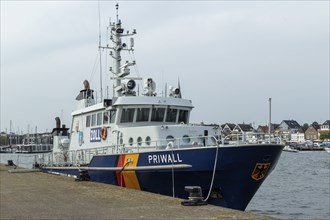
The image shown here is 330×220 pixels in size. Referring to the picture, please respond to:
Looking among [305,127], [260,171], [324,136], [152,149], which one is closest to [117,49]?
[152,149]

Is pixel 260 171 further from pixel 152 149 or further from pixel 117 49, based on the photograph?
pixel 117 49

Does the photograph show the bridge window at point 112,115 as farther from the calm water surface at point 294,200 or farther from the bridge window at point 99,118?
the calm water surface at point 294,200

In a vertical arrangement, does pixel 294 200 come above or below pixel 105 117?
below

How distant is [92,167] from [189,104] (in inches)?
160

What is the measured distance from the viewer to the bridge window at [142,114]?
16.4 m

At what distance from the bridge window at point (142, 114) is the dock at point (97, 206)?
317 centimetres

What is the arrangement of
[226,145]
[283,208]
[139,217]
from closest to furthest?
[139,217]
[226,145]
[283,208]

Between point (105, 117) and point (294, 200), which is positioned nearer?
point (105, 117)

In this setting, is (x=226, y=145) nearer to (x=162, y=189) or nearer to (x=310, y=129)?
(x=162, y=189)

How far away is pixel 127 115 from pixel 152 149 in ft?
6.62

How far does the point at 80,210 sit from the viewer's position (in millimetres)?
9883

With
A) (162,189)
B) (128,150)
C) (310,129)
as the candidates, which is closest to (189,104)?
(128,150)

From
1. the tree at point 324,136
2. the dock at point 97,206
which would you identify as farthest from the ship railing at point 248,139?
the tree at point 324,136

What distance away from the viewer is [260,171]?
12922 mm
